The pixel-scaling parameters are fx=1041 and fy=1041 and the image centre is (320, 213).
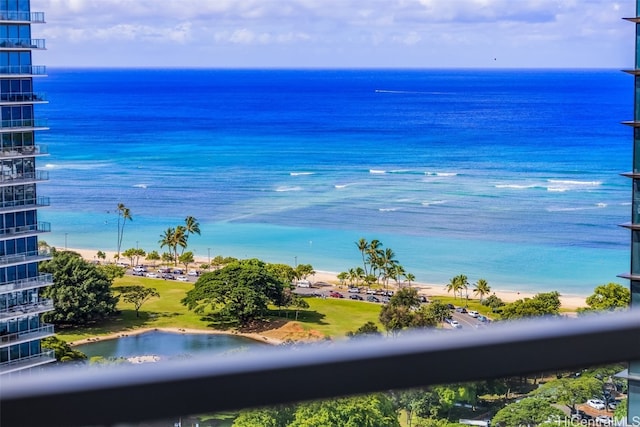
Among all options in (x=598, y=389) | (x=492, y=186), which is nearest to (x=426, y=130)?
(x=492, y=186)

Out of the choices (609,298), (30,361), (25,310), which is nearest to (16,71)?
(25,310)

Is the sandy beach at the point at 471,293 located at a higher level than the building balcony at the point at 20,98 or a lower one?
lower

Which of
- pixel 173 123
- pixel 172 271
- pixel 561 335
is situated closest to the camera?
pixel 561 335

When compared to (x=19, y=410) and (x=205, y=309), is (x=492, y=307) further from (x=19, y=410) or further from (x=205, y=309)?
(x=19, y=410)

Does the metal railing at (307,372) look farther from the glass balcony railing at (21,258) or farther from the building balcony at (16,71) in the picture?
the building balcony at (16,71)

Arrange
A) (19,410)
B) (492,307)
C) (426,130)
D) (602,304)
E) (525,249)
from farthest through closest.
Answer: (426,130)
(525,249)
(492,307)
(602,304)
(19,410)

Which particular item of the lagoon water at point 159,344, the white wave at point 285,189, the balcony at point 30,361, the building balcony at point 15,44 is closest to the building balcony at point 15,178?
the building balcony at point 15,44

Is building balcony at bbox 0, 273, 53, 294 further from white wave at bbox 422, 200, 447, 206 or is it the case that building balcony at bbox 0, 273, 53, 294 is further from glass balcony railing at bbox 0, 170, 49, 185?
white wave at bbox 422, 200, 447, 206
